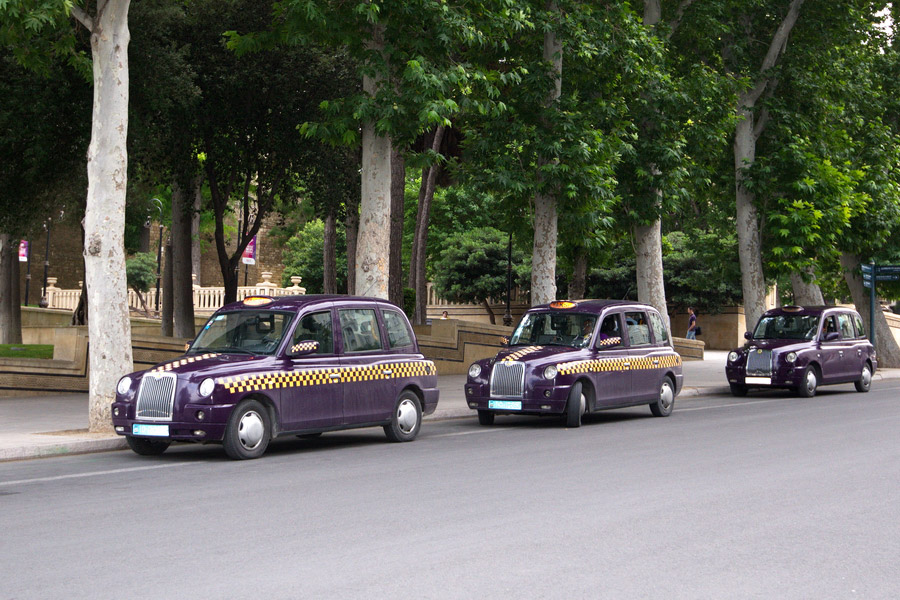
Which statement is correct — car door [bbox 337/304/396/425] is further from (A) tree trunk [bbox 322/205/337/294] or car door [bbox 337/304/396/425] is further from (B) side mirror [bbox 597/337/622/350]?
(A) tree trunk [bbox 322/205/337/294]

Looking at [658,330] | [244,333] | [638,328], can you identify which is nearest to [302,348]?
[244,333]

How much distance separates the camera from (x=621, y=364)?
1666 cm

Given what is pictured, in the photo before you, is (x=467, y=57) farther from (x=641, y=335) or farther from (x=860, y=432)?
(x=860, y=432)

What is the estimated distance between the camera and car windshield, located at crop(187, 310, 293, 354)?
40.9 feet

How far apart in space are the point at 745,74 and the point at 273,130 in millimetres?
12369

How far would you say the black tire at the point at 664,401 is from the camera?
17844mm

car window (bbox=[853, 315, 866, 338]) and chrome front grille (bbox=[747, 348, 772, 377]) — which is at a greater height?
car window (bbox=[853, 315, 866, 338])

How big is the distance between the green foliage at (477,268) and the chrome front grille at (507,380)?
29859 mm

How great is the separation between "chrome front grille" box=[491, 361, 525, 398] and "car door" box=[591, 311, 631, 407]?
116cm

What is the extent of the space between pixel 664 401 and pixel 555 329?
2.58m

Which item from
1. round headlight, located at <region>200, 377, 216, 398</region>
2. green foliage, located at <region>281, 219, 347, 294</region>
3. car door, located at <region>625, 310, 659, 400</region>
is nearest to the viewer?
round headlight, located at <region>200, 377, 216, 398</region>

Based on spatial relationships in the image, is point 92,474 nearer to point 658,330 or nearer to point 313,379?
point 313,379

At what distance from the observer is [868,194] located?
31047mm

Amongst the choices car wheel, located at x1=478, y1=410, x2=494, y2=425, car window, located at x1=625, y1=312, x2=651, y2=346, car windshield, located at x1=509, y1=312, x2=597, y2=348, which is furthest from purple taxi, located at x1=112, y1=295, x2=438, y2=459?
car window, located at x1=625, y1=312, x2=651, y2=346
